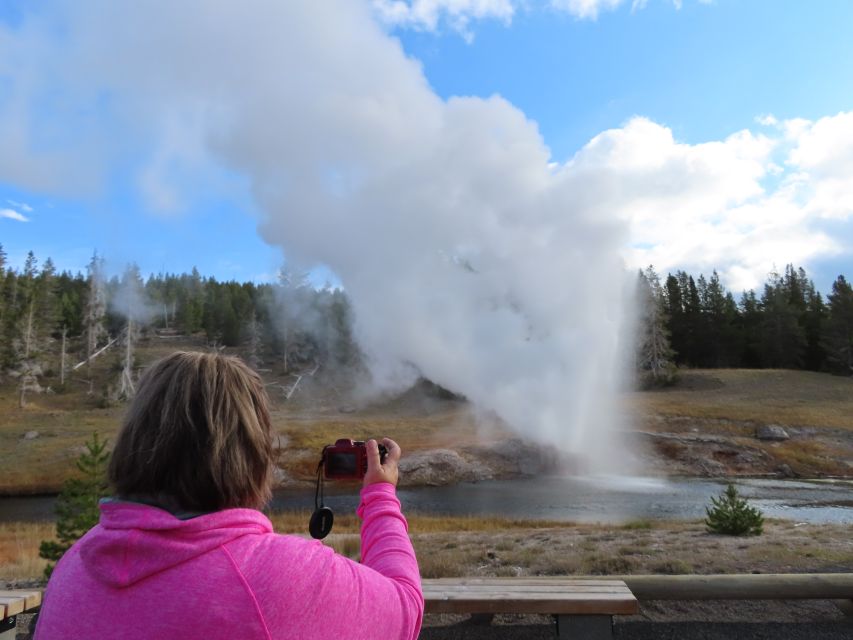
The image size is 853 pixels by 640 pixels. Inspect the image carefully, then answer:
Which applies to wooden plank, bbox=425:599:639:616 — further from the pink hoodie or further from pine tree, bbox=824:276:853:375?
pine tree, bbox=824:276:853:375

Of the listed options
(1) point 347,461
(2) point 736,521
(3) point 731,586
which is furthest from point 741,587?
(2) point 736,521

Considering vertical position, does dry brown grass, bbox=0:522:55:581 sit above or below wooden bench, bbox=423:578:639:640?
below

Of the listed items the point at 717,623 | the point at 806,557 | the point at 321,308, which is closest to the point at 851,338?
the point at 321,308

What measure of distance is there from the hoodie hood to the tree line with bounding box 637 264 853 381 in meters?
73.3

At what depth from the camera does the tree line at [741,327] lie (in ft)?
248

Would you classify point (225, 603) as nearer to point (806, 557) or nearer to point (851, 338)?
point (806, 557)

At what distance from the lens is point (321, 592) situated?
1.51 m

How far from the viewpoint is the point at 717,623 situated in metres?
5.83

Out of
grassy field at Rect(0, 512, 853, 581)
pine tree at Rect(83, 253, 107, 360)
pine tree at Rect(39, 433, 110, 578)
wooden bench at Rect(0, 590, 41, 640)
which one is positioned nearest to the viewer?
wooden bench at Rect(0, 590, 41, 640)

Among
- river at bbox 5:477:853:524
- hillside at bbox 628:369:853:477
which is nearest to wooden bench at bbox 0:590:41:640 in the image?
river at bbox 5:477:853:524

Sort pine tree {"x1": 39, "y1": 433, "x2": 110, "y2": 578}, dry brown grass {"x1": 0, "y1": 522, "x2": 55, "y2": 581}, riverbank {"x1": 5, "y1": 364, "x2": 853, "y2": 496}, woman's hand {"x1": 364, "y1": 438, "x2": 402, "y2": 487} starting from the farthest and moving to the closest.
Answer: riverbank {"x1": 5, "y1": 364, "x2": 853, "y2": 496}, dry brown grass {"x1": 0, "y1": 522, "x2": 55, "y2": 581}, pine tree {"x1": 39, "y1": 433, "x2": 110, "y2": 578}, woman's hand {"x1": 364, "y1": 438, "x2": 402, "y2": 487}

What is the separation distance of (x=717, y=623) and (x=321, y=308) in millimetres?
89023

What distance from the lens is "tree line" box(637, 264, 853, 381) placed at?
7556 cm

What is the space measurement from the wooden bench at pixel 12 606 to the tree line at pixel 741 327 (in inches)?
2804
